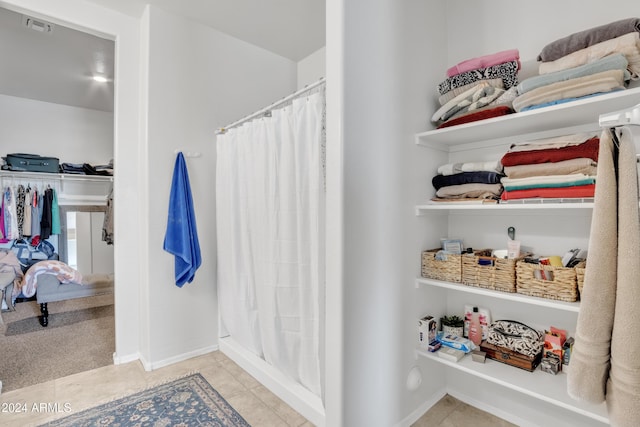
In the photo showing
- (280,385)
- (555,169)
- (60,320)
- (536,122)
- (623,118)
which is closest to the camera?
(623,118)

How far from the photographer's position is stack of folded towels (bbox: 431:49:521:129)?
1491mm

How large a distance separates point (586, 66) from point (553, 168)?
39cm

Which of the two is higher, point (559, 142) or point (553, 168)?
point (559, 142)

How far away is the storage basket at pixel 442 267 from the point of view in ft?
5.28

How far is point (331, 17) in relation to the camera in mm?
1410

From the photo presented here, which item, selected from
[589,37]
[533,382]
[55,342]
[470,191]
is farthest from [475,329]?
[55,342]

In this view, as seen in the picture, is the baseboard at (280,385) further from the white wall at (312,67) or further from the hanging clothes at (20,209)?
the hanging clothes at (20,209)

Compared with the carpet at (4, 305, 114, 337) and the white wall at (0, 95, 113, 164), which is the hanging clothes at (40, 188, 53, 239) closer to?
the white wall at (0, 95, 113, 164)

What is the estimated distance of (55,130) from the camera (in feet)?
14.6

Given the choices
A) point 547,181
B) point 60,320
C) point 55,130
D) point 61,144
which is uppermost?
point 55,130

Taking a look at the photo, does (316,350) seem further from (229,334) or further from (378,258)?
(229,334)

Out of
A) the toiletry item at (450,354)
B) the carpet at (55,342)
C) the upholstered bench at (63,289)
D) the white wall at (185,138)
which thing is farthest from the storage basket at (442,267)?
the upholstered bench at (63,289)

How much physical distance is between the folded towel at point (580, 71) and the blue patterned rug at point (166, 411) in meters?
2.15

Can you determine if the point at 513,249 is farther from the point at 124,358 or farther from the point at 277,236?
the point at 124,358
